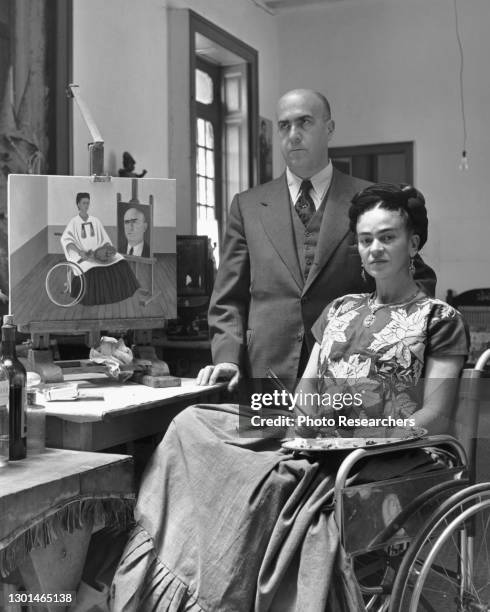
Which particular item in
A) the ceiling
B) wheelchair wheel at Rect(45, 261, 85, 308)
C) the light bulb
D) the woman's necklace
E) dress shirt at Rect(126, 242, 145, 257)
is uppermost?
the ceiling

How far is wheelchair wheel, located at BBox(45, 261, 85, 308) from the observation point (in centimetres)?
252

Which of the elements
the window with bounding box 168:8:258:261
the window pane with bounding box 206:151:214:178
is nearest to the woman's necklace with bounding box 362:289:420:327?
the window with bounding box 168:8:258:261

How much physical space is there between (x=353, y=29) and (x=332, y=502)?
5.85 m

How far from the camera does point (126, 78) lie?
14.0 feet

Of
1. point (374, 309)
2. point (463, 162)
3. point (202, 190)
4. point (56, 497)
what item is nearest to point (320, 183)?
point (374, 309)

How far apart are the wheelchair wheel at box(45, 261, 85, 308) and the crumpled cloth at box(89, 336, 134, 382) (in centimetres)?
18

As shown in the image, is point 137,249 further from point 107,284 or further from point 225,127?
point 225,127

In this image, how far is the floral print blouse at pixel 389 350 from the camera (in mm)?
2070

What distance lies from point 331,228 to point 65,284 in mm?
867

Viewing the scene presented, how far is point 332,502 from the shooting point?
175 centimetres

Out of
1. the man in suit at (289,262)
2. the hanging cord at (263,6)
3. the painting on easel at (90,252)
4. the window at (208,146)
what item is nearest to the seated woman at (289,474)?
the man in suit at (289,262)

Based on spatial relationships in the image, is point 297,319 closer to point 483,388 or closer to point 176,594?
point 483,388

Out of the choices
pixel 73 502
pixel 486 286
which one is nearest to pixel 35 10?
pixel 73 502

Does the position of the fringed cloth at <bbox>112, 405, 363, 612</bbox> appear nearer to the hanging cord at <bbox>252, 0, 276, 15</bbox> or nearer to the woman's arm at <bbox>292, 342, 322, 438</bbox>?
the woman's arm at <bbox>292, 342, 322, 438</bbox>
